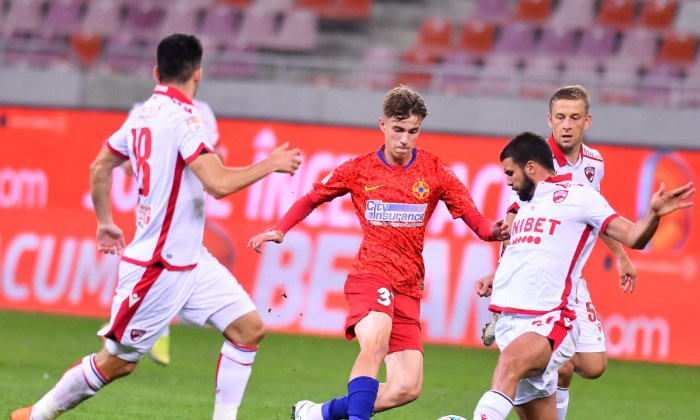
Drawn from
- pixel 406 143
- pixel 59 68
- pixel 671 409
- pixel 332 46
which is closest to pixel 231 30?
pixel 332 46

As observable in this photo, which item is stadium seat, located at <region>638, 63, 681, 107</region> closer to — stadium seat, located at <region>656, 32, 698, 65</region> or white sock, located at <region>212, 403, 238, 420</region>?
stadium seat, located at <region>656, 32, 698, 65</region>

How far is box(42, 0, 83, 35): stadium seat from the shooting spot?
1909 cm

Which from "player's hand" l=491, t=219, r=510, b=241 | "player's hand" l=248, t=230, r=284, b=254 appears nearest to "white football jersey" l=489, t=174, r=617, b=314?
"player's hand" l=491, t=219, r=510, b=241

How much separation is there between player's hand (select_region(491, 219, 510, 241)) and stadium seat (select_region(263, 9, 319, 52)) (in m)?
12.6

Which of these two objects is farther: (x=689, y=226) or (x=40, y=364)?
(x=689, y=226)

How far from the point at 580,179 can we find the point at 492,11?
41.3 feet

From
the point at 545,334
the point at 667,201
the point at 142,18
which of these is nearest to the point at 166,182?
the point at 545,334

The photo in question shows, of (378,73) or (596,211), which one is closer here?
(596,211)

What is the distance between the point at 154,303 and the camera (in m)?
5.41

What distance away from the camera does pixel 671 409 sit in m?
8.50

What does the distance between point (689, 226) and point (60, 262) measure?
7.39 meters

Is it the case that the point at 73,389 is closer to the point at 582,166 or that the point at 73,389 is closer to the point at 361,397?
the point at 361,397

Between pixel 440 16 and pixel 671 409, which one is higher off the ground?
pixel 440 16

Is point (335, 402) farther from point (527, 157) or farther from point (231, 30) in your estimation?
point (231, 30)
